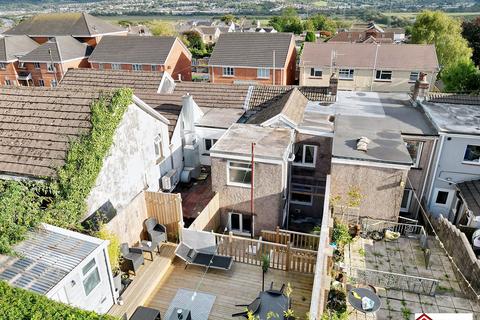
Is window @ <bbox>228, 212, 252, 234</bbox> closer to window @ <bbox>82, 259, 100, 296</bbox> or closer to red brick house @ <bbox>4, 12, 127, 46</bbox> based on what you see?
window @ <bbox>82, 259, 100, 296</bbox>

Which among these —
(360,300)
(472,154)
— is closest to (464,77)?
(472,154)

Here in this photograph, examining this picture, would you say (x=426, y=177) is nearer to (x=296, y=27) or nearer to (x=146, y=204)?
(x=146, y=204)

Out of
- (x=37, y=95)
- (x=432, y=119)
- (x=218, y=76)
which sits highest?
(x=37, y=95)

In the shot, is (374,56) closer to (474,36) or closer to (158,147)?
(158,147)

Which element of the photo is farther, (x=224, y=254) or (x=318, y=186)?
(x=318, y=186)

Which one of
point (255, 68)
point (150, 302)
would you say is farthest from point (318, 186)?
point (255, 68)

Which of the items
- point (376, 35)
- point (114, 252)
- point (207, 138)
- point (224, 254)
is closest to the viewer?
point (114, 252)
